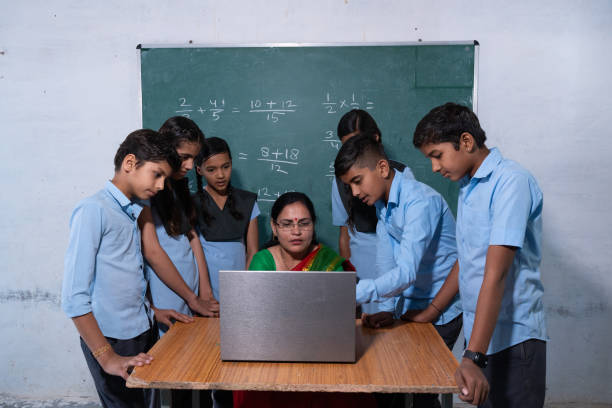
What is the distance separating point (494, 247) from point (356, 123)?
4.79 ft

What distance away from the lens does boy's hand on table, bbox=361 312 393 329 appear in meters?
1.58

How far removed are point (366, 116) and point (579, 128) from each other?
1.23 meters

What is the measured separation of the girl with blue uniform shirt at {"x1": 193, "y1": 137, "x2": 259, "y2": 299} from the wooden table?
843 millimetres

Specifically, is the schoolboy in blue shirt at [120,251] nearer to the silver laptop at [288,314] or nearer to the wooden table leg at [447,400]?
the silver laptop at [288,314]

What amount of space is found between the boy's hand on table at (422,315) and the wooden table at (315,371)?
19cm

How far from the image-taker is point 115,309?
1.61 meters

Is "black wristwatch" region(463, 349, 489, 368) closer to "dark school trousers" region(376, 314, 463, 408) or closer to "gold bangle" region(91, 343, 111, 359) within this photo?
"dark school trousers" region(376, 314, 463, 408)

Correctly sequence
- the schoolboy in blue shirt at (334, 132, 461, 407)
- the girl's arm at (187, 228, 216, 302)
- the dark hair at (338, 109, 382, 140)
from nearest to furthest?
the schoolboy in blue shirt at (334, 132, 461, 407) < the girl's arm at (187, 228, 216, 302) < the dark hair at (338, 109, 382, 140)

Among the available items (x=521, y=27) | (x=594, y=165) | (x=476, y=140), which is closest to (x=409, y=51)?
(x=521, y=27)

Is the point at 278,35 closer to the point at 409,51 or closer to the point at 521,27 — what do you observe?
the point at 409,51

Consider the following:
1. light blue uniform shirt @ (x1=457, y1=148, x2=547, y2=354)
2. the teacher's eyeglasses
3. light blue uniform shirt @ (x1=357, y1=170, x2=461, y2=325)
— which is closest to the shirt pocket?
light blue uniform shirt @ (x1=457, y1=148, x2=547, y2=354)

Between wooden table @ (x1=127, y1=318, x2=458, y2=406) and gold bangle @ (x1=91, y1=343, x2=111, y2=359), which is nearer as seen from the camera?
wooden table @ (x1=127, y1=318, x2=458, y2=406)

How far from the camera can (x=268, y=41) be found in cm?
275

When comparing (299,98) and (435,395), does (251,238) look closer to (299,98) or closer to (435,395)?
(299,98)
